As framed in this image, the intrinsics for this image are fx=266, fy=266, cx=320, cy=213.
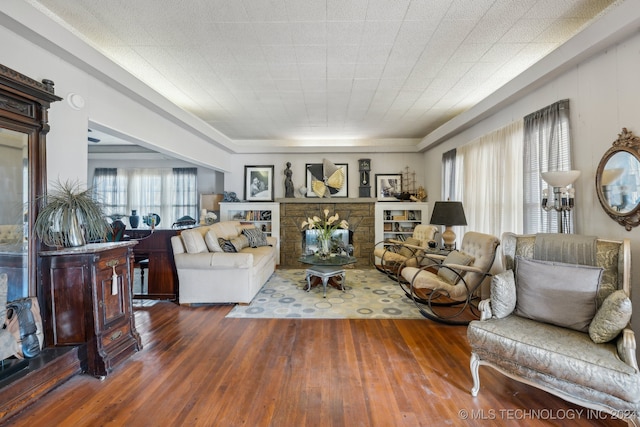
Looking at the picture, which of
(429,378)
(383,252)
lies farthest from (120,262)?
(383,252)

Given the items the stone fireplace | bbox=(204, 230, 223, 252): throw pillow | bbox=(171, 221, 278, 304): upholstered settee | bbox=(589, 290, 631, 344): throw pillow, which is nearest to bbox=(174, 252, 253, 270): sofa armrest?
bbox=(171, 221, 278, 304): upholstered settee

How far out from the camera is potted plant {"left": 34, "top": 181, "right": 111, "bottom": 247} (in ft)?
6.96

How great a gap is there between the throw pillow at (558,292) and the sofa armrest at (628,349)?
294 millimetres

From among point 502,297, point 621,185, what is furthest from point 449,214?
point 502,297

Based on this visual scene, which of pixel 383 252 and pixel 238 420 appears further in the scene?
pixel 383 252

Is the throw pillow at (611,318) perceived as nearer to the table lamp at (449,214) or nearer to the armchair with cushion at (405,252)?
the table lamp at (449,214)

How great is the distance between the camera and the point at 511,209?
11.7 ft

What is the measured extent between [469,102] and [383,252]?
3.01 meters

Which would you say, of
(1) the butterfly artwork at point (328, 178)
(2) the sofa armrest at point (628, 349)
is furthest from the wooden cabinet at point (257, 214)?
(2) the sofa armrest at point (628, 349)

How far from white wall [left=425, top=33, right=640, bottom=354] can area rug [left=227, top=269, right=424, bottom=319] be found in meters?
1.97

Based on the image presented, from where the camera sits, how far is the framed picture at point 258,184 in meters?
6.70

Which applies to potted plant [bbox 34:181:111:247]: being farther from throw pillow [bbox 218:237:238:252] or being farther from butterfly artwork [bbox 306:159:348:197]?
butterfly artwork [bbox 306:159:348:197]

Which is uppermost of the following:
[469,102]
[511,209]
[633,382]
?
[469,102]

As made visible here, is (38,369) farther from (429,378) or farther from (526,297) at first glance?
(526,297)
